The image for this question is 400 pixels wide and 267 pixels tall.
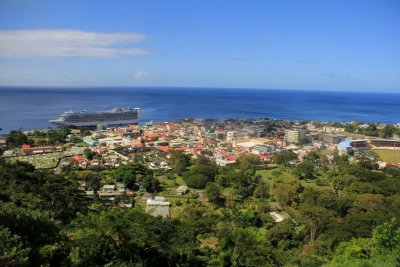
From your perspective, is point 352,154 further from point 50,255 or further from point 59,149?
point 50,255

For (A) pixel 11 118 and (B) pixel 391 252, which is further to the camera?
(A) pixel 11 118

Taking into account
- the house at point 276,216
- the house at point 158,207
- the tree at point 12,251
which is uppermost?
the tree at point 12,251

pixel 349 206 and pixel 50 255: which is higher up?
pixel 50 255

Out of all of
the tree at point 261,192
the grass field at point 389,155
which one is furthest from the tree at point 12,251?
the grass field at point 389,155

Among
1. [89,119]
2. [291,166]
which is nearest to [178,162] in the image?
[291,166]

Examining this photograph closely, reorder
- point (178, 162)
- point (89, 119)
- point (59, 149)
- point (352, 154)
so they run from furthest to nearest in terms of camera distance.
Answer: point (89, 119) < point (352, 154) < point (59, 149) < point (178, 162)

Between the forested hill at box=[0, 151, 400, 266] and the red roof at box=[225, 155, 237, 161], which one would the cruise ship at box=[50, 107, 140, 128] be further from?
the forested hill at box=[0, 151, 400, 266]

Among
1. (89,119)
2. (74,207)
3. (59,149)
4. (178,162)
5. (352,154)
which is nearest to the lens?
(74,207)

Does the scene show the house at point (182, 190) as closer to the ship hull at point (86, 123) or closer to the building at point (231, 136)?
the building at point (231, 136)
